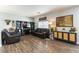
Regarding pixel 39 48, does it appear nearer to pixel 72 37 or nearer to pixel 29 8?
pixel 72 37

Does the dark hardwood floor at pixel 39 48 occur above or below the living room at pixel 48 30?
below

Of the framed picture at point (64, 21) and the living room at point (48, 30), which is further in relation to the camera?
the framed picture at point (64, 21)

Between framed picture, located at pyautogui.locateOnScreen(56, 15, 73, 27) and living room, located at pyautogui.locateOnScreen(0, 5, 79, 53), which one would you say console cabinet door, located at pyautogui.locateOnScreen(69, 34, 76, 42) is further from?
framed picture, located at pyautogui.locateOnScreen(56, 15, 73, 27)

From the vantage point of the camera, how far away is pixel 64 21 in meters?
5.42

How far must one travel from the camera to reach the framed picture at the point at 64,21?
5.06 meters

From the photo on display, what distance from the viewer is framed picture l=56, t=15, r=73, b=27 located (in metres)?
5.06

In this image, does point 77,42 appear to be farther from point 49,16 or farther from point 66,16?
point 49,16

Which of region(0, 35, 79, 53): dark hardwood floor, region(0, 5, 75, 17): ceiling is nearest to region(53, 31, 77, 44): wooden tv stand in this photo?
region(0, 35, 79, 53): dark hardwood floor

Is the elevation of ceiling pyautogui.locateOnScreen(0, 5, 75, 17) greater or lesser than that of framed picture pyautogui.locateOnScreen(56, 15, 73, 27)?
greater

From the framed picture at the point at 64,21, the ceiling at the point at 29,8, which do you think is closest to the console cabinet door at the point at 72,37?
the framed picture at the point at 64,21

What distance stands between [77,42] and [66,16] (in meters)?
1.68

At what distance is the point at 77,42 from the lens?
14.9ft

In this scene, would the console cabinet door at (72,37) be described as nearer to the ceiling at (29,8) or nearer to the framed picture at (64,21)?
the framed picture at (64,21)

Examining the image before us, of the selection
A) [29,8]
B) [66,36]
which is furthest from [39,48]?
[29,8]
